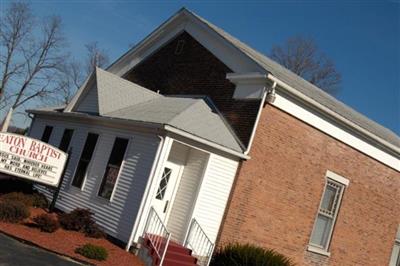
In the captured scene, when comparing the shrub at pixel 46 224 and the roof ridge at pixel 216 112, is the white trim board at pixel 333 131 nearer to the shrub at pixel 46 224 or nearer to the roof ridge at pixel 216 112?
the roof ridge at pixel 216 112

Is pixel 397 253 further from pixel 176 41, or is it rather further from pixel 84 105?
pixel 84 105

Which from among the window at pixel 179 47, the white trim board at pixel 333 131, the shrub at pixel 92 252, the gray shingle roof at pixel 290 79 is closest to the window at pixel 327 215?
the white trim board at pixel 333 131

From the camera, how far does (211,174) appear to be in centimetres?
1498

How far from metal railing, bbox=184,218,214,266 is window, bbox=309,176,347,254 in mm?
4860

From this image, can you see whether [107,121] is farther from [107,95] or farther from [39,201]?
[39,201]

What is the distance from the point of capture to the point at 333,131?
17.7 m

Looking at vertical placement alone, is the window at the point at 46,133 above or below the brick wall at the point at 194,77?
below

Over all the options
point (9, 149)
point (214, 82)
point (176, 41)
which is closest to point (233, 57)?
point (214, 82)

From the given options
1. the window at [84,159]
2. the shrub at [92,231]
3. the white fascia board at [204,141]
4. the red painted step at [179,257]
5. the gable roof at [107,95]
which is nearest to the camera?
the red painted step at [179,257]

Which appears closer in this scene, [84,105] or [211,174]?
[211,174]

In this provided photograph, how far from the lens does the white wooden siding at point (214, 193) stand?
49.0 ft

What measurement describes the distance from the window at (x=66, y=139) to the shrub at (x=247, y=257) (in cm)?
755

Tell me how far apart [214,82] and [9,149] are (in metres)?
6.87

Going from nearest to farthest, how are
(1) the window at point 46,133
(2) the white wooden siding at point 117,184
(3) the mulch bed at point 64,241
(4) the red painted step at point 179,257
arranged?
(3) the mulch bed at point 64,241, (4) the red painted step at point 179,257, (2) the white wooden siding at point 117,184, (1) the window at point 46,133
